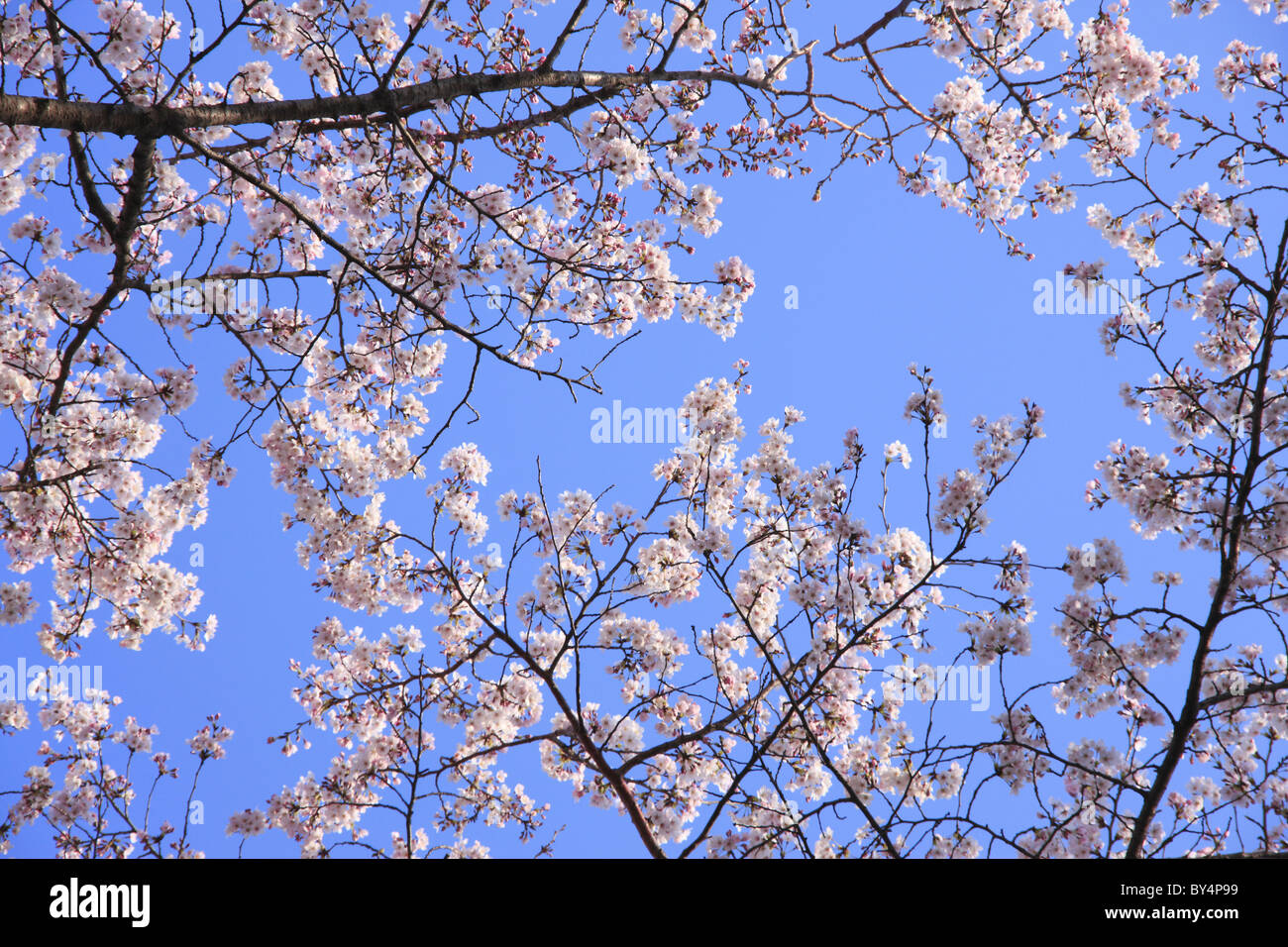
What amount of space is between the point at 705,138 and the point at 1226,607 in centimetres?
422

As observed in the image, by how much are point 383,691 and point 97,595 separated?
2.08 metres

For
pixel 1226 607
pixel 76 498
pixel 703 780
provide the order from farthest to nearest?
pixel 703 780 < pixel 76 498 < pixel 1226 607

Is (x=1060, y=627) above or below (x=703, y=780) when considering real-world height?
above
